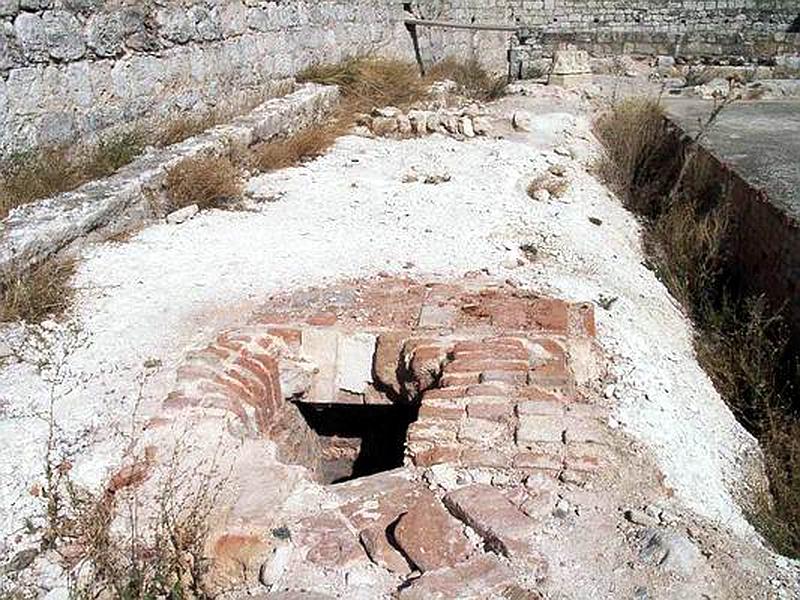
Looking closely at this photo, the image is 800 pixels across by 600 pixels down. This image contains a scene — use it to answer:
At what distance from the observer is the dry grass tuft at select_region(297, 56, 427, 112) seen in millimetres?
8719

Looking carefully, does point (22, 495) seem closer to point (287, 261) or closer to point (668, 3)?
point (287, 261)

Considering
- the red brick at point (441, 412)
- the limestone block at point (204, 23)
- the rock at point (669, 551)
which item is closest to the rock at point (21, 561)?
the red brick at point (441, 412)

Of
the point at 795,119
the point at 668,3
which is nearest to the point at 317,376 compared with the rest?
the point at 795,119

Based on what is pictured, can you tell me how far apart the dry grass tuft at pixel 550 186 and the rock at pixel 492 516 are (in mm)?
3719

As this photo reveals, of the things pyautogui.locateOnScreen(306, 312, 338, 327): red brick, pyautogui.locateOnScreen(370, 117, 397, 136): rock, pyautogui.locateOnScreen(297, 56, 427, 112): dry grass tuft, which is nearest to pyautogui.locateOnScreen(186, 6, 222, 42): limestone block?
pyautogui.locateOnScreen(297, 56, 427, 112): dry grass tuft

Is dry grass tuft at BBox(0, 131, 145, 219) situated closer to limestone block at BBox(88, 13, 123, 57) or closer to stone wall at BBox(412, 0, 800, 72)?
limestone block at BBox(88, 13, 123, 57)

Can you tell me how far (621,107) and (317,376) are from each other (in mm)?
5779

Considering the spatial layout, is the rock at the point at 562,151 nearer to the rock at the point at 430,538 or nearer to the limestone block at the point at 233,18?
the limestone block at the point at 233,18

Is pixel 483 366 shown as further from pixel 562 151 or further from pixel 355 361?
pixel 562 151

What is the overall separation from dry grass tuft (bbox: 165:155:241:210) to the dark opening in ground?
2022 millimetres

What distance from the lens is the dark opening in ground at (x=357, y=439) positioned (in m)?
4.27

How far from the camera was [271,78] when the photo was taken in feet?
26.7

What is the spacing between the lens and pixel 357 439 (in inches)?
175

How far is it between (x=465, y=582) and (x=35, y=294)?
262 centimetres
